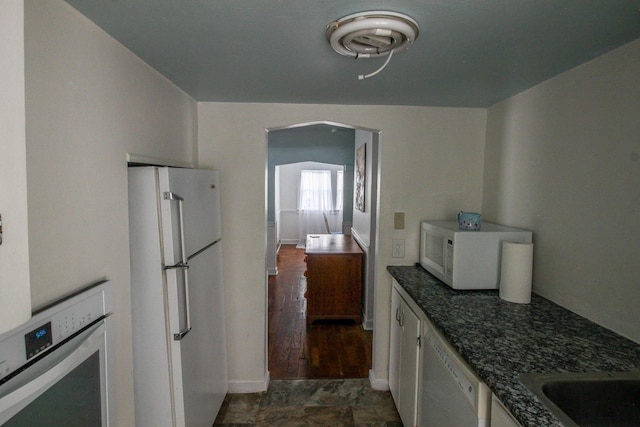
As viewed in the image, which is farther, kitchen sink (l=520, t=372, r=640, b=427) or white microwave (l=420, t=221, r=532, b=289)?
white microwave (l=420, t=221, r=532, b=289)

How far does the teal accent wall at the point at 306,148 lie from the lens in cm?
505

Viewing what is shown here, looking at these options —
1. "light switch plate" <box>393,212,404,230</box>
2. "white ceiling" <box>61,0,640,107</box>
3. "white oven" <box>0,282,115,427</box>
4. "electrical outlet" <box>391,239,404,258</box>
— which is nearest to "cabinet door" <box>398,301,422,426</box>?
"electrical outlet" <box>391,239,404,258</box>

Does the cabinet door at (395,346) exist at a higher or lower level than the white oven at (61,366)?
lower

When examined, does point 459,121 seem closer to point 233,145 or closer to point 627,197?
point 627,197

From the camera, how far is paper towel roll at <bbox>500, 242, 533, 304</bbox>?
5.56 feet

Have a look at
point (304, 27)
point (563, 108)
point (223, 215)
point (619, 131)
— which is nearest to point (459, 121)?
point (563, 108)

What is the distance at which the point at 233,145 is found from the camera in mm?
2375

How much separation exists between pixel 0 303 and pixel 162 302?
97cm

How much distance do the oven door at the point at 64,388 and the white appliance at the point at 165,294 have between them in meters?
0.30

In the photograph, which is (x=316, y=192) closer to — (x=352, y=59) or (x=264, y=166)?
(x=264, y=166)

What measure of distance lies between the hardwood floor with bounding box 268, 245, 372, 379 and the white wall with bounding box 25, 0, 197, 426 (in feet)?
5.43

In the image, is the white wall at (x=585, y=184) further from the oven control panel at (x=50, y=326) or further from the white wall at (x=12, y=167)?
the oven control panel at (x=50, y=326)

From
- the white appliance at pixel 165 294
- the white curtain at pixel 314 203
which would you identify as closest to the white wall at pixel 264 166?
the white appliance at pixel 165 294

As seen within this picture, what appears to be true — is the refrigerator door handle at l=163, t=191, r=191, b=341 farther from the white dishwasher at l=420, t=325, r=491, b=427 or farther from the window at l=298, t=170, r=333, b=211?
the window at l=298, t=170, r=333, b=211
